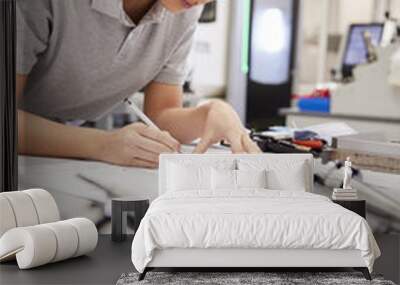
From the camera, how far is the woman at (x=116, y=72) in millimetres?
5191

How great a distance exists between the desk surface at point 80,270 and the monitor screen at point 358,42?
2.29 m

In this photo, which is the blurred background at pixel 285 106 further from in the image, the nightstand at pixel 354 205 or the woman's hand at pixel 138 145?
the nightstand at pixel 354 205

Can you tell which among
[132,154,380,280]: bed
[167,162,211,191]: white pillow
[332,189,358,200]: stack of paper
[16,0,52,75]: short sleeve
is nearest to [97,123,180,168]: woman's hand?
[167,162,211,191]: white pillow

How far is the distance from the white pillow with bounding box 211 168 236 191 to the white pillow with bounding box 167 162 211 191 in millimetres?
46

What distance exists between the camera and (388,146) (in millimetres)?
5023

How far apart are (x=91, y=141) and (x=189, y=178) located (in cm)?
95

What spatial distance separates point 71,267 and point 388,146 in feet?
7.78

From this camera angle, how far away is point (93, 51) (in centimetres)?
525

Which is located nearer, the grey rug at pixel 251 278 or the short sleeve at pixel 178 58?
the grey rug at pixel 251 278

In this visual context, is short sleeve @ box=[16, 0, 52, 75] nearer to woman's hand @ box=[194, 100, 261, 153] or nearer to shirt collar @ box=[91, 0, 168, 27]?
shirt collar @ box=[91, 0, 168, 27]

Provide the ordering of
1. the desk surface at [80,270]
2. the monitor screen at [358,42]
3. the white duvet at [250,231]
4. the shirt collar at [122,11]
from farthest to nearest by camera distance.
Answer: the monitor screen at [358,42], the shirt collar at [122,11], the desk surface at [80,270], the white duvet at [250,231]

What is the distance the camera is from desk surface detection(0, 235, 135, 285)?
13.3ft

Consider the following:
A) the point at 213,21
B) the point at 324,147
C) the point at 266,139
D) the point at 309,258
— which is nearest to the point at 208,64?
the point at 213,21

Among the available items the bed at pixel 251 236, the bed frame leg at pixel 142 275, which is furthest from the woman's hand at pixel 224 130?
the bed frame leg at pixel 142 275
